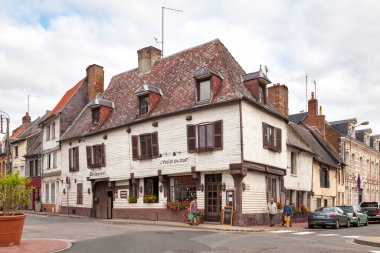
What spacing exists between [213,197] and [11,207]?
12.5 metres

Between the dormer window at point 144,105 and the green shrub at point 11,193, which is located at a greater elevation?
the dormer window at point 144,105

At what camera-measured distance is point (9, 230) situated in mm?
12148

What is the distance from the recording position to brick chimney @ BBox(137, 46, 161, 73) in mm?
31250

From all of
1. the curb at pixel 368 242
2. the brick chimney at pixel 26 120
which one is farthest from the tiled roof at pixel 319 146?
the brick chimney at pixel 26 120

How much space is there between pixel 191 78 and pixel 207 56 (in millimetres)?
1778

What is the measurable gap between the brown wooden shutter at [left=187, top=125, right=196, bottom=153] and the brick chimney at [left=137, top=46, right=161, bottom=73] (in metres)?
8.75

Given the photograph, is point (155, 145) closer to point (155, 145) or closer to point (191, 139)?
point (155, 145)

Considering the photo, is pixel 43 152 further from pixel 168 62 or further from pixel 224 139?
pixel 224 139

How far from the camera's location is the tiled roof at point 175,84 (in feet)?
79.6

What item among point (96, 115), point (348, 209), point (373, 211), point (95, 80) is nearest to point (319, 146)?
point (373, 211)

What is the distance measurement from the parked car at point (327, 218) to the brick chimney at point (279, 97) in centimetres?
939

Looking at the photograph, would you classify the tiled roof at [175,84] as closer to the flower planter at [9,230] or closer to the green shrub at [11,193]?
the green shrub at [11,193]

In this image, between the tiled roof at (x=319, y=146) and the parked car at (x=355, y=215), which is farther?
the tiled roof at (x=319, y=146)

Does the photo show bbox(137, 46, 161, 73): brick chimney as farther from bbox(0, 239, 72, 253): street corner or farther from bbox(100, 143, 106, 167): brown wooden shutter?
bbox(0, 239, 72, 253): street corner
